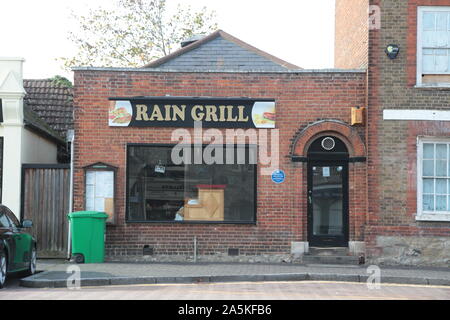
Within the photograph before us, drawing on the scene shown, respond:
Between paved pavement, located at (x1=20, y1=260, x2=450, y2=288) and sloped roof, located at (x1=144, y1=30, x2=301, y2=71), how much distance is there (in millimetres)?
6740

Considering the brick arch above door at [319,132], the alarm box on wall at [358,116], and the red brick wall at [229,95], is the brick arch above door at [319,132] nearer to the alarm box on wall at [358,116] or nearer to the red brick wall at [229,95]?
the red brick wall at [229,95]

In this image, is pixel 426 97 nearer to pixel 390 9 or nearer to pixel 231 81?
pixel 390 9

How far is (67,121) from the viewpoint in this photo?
78.0 ft

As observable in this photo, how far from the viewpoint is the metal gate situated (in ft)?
60.0

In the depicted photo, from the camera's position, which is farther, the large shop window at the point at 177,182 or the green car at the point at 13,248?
the large shop window at the point at 177,182

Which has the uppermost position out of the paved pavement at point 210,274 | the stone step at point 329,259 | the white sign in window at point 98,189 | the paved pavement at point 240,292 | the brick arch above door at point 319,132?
the brick arch above door at point 319,132

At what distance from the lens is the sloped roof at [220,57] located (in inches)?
846

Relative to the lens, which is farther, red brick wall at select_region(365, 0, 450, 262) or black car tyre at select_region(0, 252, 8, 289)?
red brick wall at select_region(365, 0, 450, 262)

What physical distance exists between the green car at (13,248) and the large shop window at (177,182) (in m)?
3.26

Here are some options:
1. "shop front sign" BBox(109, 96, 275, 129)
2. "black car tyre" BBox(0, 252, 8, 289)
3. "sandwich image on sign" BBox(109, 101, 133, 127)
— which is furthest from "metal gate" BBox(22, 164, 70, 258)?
"black car tyre" BBox(0, 252, 8, 289)

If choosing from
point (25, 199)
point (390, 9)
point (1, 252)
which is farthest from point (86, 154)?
point (390, 9)

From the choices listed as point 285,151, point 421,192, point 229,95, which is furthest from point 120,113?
point 421,192

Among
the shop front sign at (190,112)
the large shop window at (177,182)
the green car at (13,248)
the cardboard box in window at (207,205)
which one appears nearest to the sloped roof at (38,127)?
the shop front sign at (190,112)

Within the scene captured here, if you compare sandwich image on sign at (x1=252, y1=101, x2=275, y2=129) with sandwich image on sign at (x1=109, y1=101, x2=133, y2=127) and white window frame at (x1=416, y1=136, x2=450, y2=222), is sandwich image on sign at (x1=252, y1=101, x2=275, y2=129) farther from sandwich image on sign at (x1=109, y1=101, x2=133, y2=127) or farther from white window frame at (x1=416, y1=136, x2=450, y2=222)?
white window frame at (x1=416, y1=136, x2=450, y2=222)
